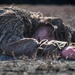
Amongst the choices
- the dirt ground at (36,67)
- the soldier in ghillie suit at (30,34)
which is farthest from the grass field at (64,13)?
the dirt ground at (36,67)

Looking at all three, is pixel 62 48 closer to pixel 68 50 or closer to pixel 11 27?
pixel 68 50

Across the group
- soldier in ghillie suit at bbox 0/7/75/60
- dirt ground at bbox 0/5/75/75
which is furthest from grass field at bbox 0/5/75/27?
dirt ground at bbox 0/5/75/75

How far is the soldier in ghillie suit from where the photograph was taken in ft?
24.5

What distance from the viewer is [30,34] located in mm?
8164

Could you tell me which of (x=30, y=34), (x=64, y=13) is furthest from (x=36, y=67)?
(x=64, y=13)

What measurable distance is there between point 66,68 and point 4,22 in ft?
5.78

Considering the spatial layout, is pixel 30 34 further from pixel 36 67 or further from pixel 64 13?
pixel 64 13

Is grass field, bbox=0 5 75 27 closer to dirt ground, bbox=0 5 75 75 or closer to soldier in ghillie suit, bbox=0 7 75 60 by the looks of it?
soldier in ghillie suit, bbox=0 7 75 60

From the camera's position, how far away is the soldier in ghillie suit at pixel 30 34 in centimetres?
746

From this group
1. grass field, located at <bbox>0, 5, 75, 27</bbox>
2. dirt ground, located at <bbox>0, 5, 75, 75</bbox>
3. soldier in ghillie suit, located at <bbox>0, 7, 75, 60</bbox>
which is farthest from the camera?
grass field, located at <bbox>0, 5, 75, 27</bbox>

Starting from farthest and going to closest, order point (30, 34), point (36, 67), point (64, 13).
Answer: point (64, 13) → point (30, 34) → point (36, 67)

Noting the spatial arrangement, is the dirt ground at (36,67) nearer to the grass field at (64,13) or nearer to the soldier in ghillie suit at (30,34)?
the soldier in ghillie suit at (30,34)

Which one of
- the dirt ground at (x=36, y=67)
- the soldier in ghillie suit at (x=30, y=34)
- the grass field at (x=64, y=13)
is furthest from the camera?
the grass field at (x=64, y=13)
